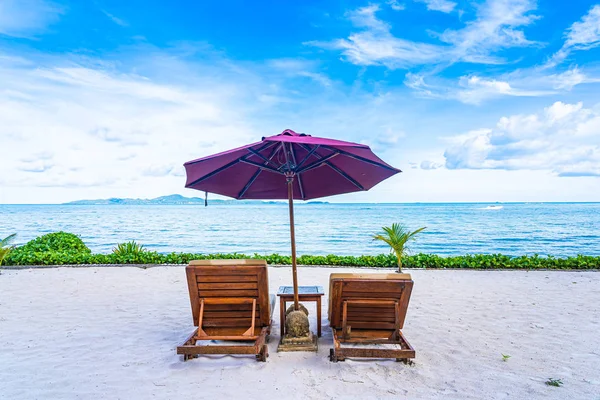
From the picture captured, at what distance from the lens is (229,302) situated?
13.6 ft

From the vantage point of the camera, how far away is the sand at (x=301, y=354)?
133 inches

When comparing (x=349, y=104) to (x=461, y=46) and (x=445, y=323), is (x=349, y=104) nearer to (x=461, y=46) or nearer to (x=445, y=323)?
(x=461, y=46)

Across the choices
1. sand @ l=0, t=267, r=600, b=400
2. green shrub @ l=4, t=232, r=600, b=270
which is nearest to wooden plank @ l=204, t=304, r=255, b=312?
sand @ l=0, t=267, r=600, b=400

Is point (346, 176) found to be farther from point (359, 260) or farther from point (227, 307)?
point (359, 260)

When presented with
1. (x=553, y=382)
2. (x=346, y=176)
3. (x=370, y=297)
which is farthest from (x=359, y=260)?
(x=553, y=382)

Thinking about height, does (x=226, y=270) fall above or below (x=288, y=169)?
below

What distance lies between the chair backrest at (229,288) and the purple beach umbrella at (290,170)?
1.30 feet

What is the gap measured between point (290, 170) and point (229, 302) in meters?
1.55

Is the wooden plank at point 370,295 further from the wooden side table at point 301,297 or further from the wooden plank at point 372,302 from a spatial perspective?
the wooden side table at point 301,297

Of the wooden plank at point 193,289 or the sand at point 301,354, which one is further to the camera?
the wooden plank at point 193,289

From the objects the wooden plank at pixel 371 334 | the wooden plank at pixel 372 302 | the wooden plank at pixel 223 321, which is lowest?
the wooden plank at pixel 371 334

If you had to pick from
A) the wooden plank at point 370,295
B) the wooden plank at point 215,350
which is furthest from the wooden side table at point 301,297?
the wooden plank at point 215,350

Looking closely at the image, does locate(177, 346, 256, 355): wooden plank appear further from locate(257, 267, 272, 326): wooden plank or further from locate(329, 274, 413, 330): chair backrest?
locate(329, 274, 413, 330): chair backrest

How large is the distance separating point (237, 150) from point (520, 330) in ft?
13.8
